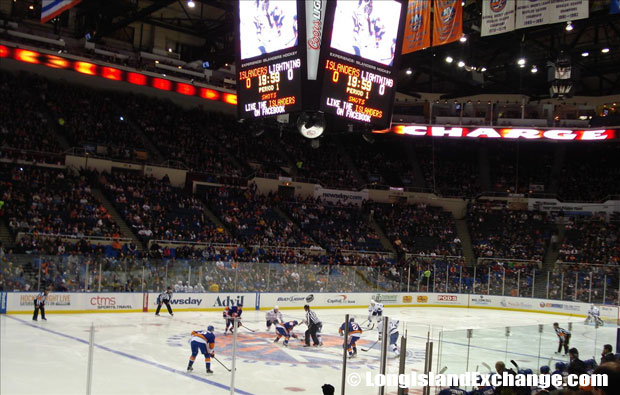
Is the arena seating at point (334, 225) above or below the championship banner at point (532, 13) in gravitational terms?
below

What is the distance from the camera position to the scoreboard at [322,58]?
1480 centimetres

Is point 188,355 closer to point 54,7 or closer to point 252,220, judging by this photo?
point 54,7

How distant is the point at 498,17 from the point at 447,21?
143 cm

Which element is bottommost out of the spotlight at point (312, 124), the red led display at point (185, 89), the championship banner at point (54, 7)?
the spotlight at point (312, 124)

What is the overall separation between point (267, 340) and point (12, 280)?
9.40 m

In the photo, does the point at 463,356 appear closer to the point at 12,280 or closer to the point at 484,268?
the point at 12,280

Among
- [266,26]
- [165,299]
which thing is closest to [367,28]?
[266,26]

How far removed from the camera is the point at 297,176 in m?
44.8

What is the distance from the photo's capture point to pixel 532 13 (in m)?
14.7

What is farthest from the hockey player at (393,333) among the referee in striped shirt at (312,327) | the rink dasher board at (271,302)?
the rink dasher board at (271,302)

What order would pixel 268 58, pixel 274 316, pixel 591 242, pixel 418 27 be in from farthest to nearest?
pixel 591 242 < pixel 274 316 < pixel 418 27 < pixel 268 58

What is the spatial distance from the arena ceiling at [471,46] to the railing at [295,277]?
35.3ft

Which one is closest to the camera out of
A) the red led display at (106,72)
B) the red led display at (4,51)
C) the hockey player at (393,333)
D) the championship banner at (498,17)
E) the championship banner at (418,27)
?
the championship banner at (498,17)

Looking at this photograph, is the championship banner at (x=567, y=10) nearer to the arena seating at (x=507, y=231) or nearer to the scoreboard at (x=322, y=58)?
the scoreboard at (x=322, y=58)
